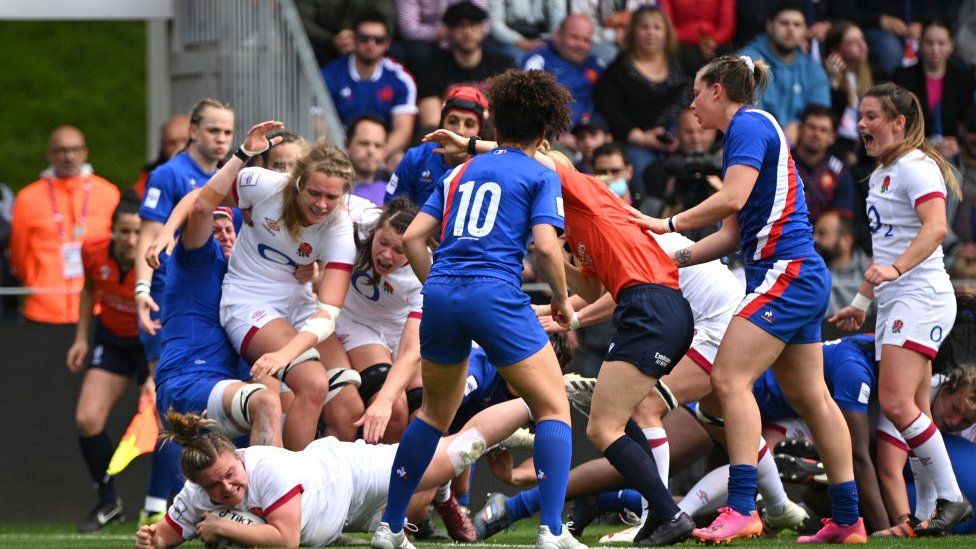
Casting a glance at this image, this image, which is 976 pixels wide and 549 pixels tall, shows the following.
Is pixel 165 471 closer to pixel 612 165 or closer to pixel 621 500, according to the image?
pixel 621 500

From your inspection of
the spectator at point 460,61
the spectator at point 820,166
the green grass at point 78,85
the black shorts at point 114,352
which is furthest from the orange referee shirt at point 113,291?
the green grass at point 78,85

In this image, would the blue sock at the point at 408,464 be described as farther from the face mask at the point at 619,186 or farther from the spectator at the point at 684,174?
the face mask at the point at 619,186

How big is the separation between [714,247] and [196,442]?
7.82 ft

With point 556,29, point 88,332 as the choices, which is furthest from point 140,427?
point 556,29

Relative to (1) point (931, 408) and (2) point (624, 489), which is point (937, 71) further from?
(2) point (624, 489)

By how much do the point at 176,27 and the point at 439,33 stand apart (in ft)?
6.64

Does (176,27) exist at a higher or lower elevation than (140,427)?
higher

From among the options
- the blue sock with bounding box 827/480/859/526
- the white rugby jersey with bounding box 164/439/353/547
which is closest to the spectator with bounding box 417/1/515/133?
the white rugby jersey with bounding box 164/439/353/547

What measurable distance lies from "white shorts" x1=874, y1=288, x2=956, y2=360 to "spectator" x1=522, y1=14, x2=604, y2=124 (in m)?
4.31

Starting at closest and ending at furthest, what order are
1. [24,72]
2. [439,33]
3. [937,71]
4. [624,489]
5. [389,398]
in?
[389,398], [624,489], [439,33], [937,71], [24,72]

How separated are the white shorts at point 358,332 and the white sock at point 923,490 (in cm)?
261

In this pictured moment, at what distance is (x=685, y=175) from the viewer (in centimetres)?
934

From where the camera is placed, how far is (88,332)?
932 cm

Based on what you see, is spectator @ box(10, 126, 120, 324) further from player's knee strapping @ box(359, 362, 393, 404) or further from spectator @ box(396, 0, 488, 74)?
player's knee strapping @ box(359, 362, 393, 404)
